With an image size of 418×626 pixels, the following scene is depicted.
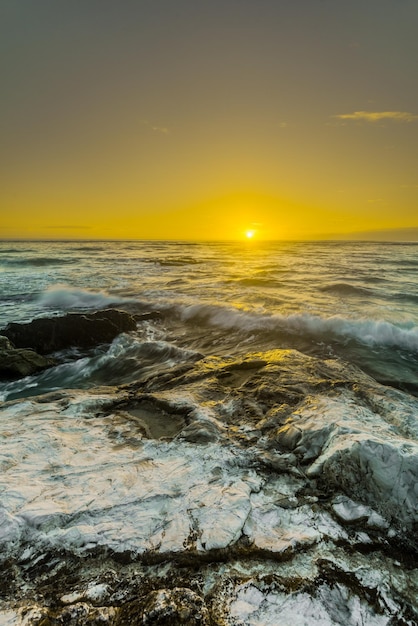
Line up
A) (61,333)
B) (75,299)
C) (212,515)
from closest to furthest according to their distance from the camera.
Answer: (212,515)
(61,333)
(75,299)

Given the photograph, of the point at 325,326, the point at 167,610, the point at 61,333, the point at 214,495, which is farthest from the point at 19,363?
the point at 325,326

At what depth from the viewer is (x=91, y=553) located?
2.49 m

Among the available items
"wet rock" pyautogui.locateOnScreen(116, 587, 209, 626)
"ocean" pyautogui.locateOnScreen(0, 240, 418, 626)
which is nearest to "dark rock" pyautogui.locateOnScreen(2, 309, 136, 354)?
"ocean" pyautogui.locateOnScreen(0, 240, 418, 626)

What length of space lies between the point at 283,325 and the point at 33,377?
6.86 m

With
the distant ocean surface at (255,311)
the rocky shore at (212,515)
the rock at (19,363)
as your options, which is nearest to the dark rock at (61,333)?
the rock at (19,363)

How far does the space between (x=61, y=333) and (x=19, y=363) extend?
78.6 inches

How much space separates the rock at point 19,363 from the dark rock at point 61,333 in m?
0.97

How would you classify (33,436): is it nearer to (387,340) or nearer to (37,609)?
(37,609)

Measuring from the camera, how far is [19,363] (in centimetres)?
711

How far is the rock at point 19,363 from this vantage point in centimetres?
695

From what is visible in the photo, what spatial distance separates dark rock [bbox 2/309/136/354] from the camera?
28.8 feet

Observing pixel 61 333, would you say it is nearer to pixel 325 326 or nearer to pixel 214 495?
pixel 214 495

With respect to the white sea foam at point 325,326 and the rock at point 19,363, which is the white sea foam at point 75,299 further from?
the rock at point 19,363

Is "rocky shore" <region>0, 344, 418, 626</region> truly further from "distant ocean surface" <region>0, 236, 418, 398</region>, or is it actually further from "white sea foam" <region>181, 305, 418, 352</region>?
"white sea foam" <region>181, 305, 418, 352</region>
